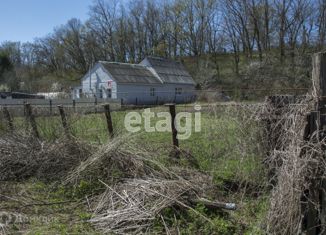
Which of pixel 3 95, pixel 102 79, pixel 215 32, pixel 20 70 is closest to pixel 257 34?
pixel 215 32

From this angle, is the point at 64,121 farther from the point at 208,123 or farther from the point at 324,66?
the point at 324,66

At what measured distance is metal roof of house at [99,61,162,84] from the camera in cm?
3331

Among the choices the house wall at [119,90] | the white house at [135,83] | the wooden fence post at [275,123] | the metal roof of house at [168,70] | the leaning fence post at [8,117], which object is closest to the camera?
the wooden fence post at [275,123]

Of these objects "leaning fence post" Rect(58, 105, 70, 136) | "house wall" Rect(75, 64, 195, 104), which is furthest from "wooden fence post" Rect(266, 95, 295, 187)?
"house wall" Rect(75, 64, 195, 104)

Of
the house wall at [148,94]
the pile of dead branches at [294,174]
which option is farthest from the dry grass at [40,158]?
the house wall at [148,94]

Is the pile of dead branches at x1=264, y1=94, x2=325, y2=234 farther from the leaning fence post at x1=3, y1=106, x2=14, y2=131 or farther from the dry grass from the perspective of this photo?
the leaning fence post at x1=3, y1=106, x2=14, y2=131

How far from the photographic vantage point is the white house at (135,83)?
33.2 metres

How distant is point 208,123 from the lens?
5.50m

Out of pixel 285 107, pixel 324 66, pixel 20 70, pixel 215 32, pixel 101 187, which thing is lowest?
pixel 101 187

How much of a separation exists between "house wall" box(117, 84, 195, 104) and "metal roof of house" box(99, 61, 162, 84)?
535 mm

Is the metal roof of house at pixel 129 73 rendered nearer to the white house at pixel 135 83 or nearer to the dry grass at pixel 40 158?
the white house at pixel 135 83

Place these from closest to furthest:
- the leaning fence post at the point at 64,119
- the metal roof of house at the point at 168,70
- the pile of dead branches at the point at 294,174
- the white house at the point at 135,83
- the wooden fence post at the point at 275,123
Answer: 1. the pile of dead branches at the point at 294,174
2. the wooden fence post at the point at 275,123
3. the leaning fence post at the point at 64,119
4. the white house at the point at 135,83
5. the metal roof of house at the point at 168,70

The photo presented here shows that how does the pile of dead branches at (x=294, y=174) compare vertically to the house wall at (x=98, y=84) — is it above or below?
below

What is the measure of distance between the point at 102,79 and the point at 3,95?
9.38m
